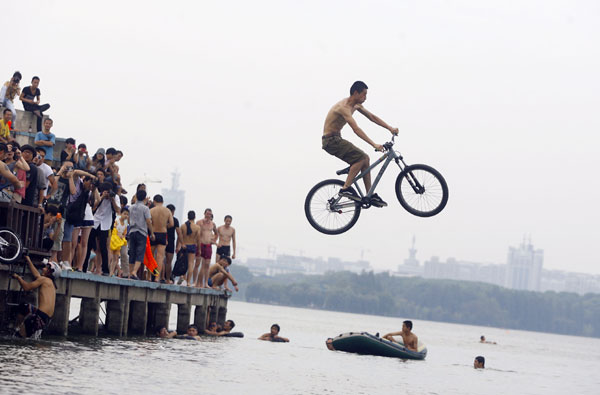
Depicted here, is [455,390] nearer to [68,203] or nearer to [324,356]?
[324,356]

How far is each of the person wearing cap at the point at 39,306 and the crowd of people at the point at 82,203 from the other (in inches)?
22.7

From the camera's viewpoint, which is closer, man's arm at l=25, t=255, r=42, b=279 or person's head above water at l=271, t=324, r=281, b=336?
man's arm at l=25, t=255, r=42, b=279

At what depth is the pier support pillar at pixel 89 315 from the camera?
28177mm

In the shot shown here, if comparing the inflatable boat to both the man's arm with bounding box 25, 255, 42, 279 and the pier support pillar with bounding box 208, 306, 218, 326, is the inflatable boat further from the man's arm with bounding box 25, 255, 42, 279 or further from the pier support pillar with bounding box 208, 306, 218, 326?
→ the man's arm with bounding box 25, 255, 42, 279

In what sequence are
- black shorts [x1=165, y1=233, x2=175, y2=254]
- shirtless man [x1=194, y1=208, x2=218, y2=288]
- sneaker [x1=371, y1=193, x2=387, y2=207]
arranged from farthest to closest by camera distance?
shirtless man [x1=194, y1=208, x2=218, y2=288] → black shorts [x1=165, y1=233, x2=175, y2=254] → sneaker [x1=371, y1=193, x2=387, y2=207]

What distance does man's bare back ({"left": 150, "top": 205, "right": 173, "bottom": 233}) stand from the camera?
1027 inches

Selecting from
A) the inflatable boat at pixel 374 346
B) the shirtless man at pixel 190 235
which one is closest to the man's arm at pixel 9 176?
the shirtless man at pixel 190 235

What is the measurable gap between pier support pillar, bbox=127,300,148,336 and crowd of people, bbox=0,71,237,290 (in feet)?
10.2

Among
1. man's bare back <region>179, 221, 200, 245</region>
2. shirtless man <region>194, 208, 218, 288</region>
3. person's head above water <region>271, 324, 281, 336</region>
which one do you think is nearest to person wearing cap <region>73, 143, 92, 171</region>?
man's bare back <region>179, 221, 200, 245</region>

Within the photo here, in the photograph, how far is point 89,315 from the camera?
28594 mm

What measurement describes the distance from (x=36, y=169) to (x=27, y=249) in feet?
7.01

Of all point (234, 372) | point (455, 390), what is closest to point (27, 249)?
point (234, 372)

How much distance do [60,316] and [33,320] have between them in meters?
2.43

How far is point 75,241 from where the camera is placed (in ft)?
77.5
